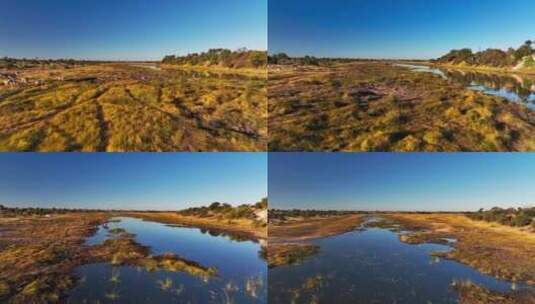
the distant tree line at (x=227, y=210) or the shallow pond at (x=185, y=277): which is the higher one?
the distant tree line at (x=227, y=210)

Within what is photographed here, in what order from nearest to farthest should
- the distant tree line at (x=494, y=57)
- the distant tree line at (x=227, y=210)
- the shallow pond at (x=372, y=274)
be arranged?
1. the shallow pond at (x=372, y=274)
2. the distant tree line at (x=494, y=57)
3. the distant tree line at (x=227, y=210)

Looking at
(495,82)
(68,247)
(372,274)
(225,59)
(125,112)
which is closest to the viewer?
(372,274)

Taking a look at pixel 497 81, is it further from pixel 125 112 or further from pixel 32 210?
pixel 32 210

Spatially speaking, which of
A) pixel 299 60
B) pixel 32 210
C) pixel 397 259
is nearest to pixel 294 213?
pixel 397 259

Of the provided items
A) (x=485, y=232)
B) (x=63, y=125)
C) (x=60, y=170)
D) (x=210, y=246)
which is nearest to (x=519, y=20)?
(x=485, y=232)

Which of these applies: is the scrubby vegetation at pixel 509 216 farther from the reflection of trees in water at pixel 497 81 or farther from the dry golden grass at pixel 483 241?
the reflection of trees in water at pixel 497 81

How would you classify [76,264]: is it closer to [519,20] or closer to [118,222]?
[118,222]

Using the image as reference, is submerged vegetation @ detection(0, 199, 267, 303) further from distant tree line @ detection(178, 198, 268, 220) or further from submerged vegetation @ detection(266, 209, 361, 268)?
submerged vegetation @ detection(266, 209, 361, 268)

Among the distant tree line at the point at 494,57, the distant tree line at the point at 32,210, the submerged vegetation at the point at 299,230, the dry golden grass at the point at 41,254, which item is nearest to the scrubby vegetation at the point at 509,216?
the submerged vegetation at the point at 299,230
